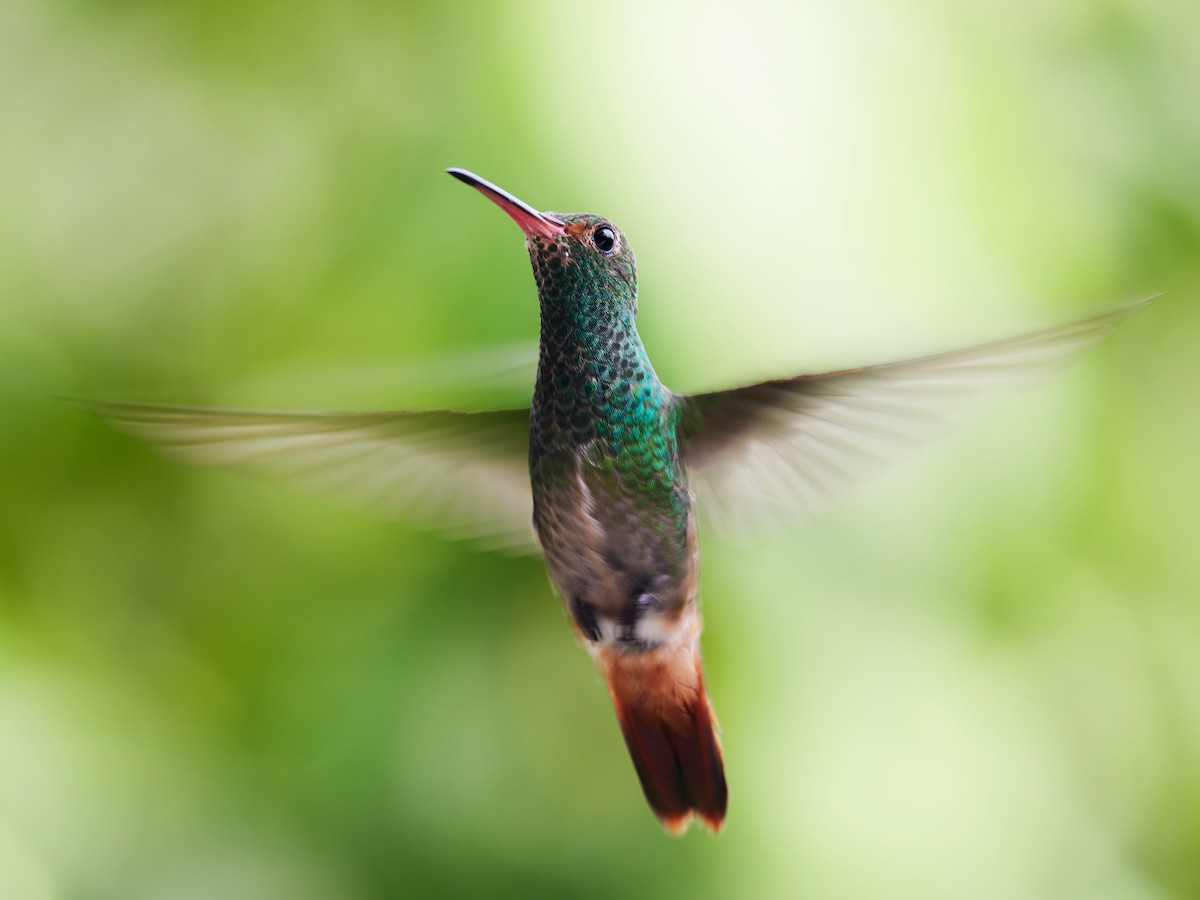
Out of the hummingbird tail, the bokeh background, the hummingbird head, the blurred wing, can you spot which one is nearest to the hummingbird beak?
the hummingbird head

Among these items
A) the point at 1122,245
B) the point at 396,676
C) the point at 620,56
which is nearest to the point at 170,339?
the point at 396,676

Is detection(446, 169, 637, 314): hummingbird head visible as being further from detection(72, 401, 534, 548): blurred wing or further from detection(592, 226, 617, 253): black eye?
detection(72, 401, 534, 548): blurred wing

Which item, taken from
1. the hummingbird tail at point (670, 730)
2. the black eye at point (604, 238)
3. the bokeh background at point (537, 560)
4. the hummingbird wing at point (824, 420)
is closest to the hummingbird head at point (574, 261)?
the black eye at point (604, 238)

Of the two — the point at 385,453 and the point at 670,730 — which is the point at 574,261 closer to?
the point at 385,453

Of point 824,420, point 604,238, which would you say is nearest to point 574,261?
point 604,238

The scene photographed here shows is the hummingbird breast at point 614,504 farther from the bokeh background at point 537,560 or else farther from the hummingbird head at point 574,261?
the bokeh background at point 537,560
